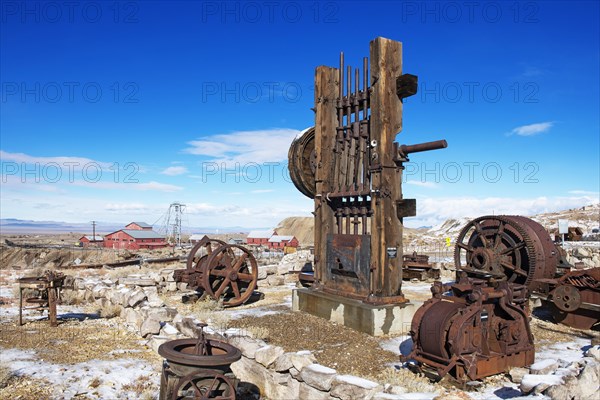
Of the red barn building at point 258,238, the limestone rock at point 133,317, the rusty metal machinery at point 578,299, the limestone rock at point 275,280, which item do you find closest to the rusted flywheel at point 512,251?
the rusty metal machinery at point 578,299

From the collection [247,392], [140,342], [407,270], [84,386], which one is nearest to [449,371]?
[247,392]

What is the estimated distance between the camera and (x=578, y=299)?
391 inches

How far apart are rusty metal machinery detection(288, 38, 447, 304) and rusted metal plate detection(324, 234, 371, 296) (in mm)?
21

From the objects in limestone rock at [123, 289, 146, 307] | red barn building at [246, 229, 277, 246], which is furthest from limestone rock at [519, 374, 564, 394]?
red barn building at [246, 229, 277, 246]

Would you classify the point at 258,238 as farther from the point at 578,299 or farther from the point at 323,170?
the point at 578,299

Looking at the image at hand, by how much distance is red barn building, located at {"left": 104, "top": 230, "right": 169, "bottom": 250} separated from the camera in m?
66.3

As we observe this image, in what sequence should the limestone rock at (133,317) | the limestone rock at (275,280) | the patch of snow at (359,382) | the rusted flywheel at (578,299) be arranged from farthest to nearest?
the limestone rock at (275,280) → the limestone rock at (133,317) → the rusted flywheel at (578,299) → the patch of snow at (359,382)

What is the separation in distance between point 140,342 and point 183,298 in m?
3.49

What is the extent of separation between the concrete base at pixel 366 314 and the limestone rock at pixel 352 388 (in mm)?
3714

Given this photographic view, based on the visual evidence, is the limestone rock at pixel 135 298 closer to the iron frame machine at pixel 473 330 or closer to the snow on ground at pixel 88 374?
the snow on ground at pixel 88 374

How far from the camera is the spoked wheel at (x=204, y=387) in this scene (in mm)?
5418

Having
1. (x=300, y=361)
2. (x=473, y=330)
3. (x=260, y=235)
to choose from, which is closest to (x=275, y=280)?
(x=300, y=361)

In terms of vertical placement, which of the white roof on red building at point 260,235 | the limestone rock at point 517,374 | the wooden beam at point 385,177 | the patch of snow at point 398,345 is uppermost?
the wooden beam at point 385,177

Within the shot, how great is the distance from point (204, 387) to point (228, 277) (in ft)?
22.6
